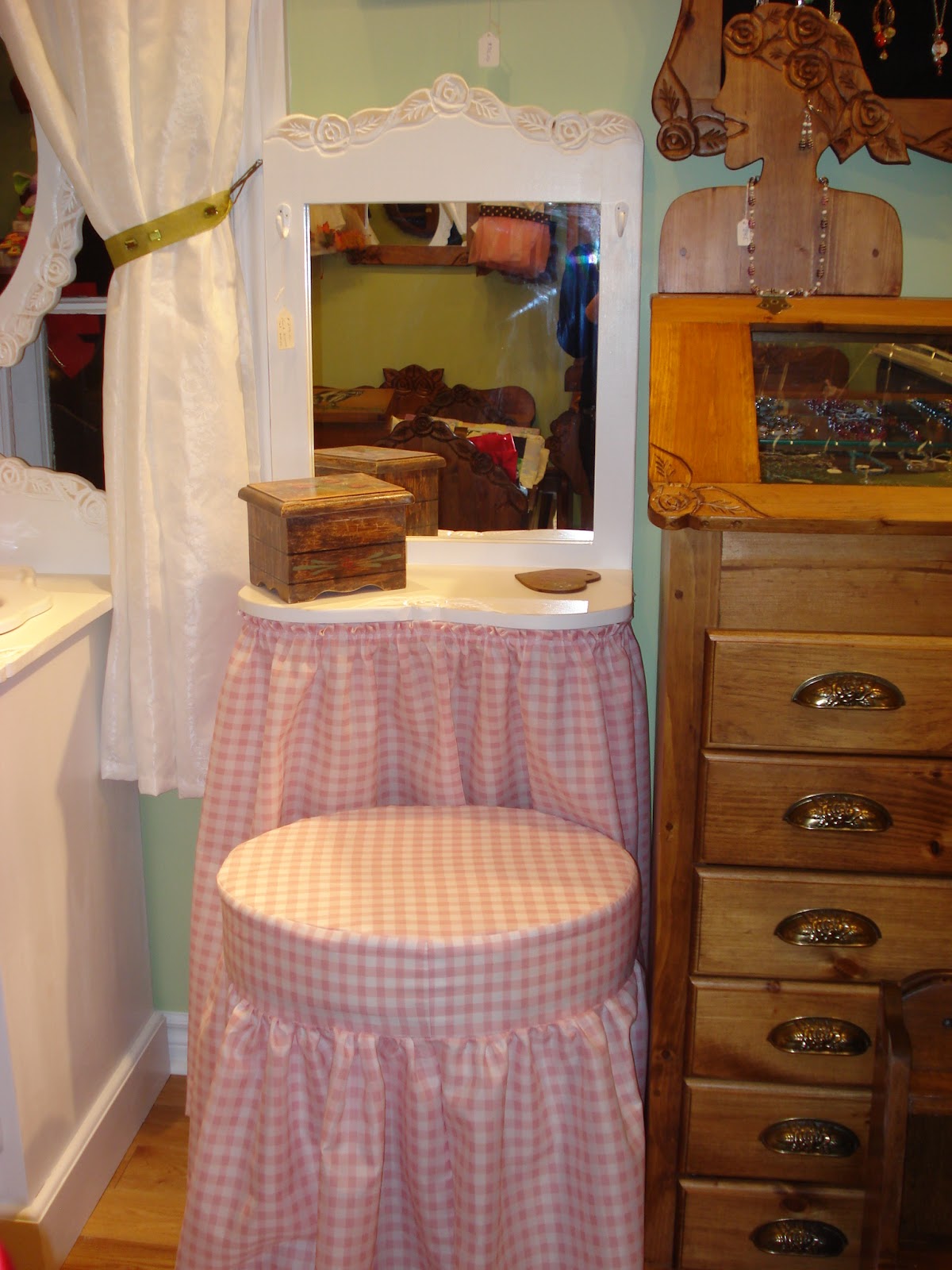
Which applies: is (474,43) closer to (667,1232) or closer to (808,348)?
(808,348)

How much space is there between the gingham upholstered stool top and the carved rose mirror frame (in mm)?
993

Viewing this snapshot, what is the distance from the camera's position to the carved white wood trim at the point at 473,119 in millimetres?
1615

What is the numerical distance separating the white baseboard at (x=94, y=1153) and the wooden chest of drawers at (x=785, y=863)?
2.68 ft

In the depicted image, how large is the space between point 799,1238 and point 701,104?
5.00 feet

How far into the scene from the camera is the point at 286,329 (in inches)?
69.0

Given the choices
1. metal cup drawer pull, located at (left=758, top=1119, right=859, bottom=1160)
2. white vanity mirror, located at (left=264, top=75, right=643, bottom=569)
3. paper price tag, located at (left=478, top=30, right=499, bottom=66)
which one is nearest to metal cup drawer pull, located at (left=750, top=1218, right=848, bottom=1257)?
metal cup drawer pull, located at (left=758, top=1119, right=859, bottom=1160)

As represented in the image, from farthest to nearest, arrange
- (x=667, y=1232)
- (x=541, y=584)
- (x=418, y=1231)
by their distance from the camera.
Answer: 1. (x=541, y=584)
2. (x=667, y=1232)
3. (x=418, y=1231)

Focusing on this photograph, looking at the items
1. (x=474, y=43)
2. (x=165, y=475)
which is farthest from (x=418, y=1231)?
(x=474, y=43)

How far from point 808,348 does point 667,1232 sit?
3.86 feet

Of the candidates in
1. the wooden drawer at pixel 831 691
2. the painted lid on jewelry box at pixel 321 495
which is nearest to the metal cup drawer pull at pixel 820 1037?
the wooden drawer at pixel 831 691

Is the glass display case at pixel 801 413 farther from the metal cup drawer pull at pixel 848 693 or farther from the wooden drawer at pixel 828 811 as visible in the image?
the wooden drawer at pixel 828 811

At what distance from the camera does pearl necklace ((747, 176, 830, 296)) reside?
1.61 m

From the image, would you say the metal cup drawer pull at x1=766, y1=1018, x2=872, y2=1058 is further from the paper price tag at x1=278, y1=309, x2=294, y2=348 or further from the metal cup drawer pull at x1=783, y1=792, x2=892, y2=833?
the paper price tag at x1=278, y1=309, x2=294, y2=348

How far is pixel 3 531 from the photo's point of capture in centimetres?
186
